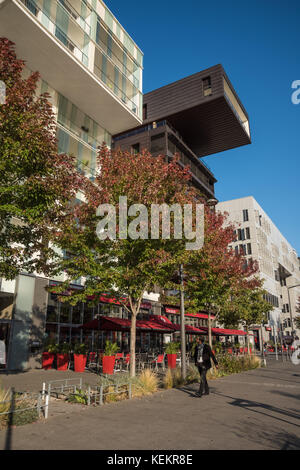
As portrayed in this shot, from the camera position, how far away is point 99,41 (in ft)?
79.9

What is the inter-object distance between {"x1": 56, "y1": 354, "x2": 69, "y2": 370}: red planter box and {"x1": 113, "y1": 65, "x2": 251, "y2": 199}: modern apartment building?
26306mm

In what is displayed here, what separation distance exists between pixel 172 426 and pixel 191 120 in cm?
4175

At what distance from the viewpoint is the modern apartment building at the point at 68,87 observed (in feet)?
58.6

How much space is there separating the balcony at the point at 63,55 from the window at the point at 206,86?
1839 cm

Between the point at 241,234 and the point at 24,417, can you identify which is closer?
the point at 24,417

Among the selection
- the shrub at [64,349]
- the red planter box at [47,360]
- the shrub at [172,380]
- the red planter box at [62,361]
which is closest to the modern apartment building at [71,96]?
the red planter box at [47,360]

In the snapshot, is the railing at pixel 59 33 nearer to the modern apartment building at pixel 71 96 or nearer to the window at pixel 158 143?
the modern apartment building at pixel 71 96

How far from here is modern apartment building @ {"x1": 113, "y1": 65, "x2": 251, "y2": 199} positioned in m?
40.6

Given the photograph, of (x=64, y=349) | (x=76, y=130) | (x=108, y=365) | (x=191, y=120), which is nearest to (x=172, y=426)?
(x=108, y=365)

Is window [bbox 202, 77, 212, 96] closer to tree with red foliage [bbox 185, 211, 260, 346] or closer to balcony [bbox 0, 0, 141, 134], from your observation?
balcony [bbox 0, 0, 141, 134]

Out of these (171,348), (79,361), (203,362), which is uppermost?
(171,348)

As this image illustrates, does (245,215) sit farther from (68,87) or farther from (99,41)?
(68,87)

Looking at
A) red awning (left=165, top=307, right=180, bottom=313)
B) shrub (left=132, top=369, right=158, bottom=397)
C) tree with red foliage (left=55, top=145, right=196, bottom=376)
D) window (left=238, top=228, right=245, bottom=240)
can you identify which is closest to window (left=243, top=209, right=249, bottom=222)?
window (left=238, top=228, right=245, bottom=240)
